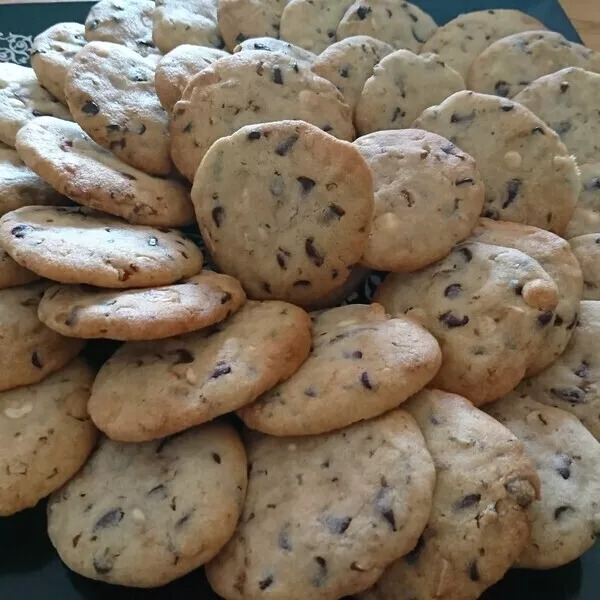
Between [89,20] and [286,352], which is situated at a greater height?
[89,20]

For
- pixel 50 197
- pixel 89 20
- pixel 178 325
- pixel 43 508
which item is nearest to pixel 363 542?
pixel 178 325

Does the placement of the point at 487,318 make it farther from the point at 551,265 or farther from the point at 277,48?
the point at 277,48

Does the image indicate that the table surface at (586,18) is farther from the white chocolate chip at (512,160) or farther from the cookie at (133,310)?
the cookie at (133,310)

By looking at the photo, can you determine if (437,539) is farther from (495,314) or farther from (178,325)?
(178,325)

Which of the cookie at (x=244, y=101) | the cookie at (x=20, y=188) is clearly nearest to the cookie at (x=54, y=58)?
the cookie at (x=20, y=188)

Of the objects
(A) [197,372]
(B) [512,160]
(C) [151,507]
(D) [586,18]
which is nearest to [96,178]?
(A) [197,372]
